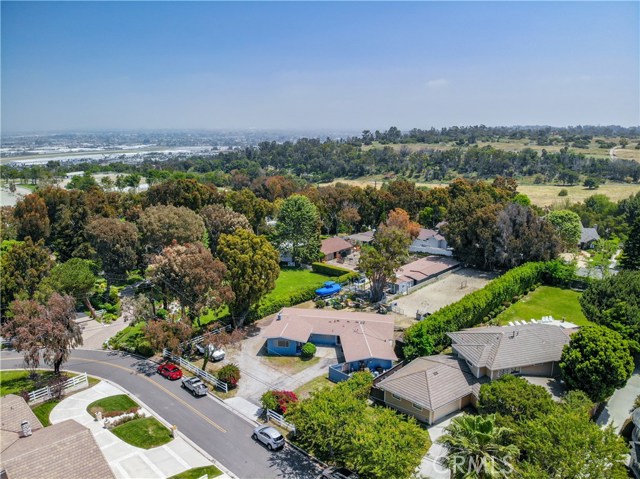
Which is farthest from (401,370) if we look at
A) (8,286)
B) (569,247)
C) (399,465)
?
(569,247)

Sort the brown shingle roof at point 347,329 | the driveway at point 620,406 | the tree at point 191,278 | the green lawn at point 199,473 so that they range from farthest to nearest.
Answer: the tree at point 191,278
the brown shingle roof at point 347,329
the driveway at point 620,406
the green lawn at point 199,473

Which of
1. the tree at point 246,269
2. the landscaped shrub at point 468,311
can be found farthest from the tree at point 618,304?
the tree at point 246,269

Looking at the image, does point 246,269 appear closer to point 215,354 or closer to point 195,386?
point 215,354

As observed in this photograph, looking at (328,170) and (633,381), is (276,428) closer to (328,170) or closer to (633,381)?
(633,381)

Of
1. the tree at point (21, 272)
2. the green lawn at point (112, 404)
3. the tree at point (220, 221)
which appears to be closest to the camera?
the green lawn at point (112, 404)

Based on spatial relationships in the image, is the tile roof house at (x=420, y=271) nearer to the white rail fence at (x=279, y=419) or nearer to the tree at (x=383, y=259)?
the tree at (x=383, y=259)

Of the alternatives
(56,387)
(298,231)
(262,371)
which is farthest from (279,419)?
(298,231)
